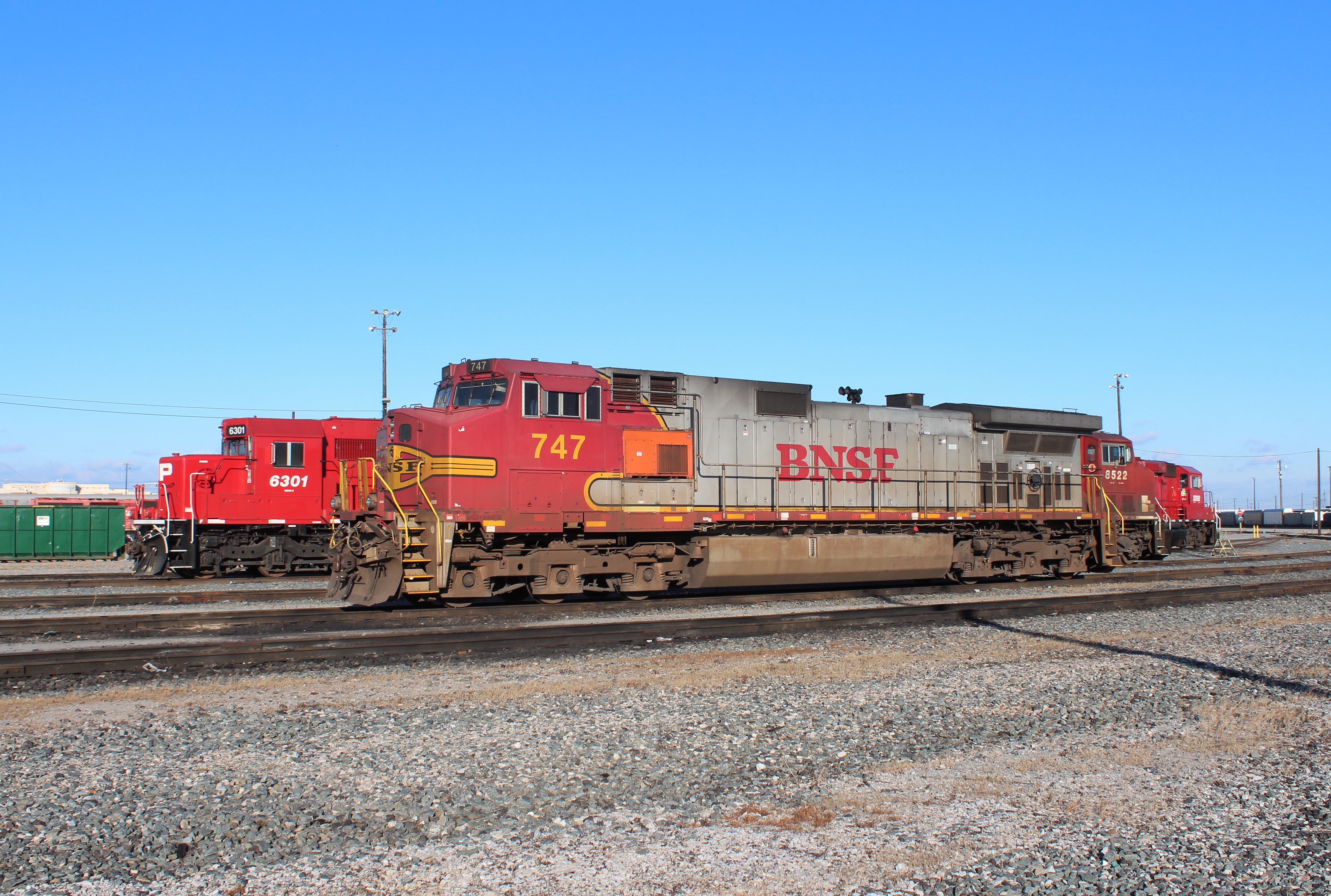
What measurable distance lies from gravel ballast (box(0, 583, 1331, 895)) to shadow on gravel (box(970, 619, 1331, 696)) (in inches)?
3.4

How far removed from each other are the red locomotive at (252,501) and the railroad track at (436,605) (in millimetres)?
3681

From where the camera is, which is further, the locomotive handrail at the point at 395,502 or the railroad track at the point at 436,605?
the railroad track at the point at 436,605

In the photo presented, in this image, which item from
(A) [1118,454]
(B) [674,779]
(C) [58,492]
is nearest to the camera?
(B) [674,779]

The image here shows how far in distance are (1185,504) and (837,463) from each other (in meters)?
23.8

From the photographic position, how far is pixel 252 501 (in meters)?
21.6

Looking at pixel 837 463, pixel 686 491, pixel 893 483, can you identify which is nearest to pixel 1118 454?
pixel 893 483

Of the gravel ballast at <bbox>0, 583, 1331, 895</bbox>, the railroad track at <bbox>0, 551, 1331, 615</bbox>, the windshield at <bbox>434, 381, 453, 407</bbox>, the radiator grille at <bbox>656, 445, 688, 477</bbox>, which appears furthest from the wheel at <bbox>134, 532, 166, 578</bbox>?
the gravel ballast at <bbox>0, 583, 1331, 895</bbox>

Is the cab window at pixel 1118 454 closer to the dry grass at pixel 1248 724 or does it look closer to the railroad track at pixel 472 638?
the railroad track at pixel 472 638

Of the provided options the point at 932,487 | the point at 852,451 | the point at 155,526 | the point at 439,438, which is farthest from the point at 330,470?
the point at 932,487

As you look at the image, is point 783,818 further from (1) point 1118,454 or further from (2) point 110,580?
(1) point 1118,454

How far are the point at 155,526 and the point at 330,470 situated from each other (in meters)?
3.94

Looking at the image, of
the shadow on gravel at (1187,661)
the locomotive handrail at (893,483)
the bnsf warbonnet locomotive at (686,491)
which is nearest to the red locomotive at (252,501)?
the bnsf warbonnet locomotive at (686,491)

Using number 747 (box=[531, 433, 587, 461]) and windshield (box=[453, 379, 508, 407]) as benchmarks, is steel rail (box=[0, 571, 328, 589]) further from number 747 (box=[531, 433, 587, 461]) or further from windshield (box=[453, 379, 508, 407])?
number 747 (box=[531, 433, 587, 461])

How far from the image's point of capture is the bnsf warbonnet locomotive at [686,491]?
1419 cm
